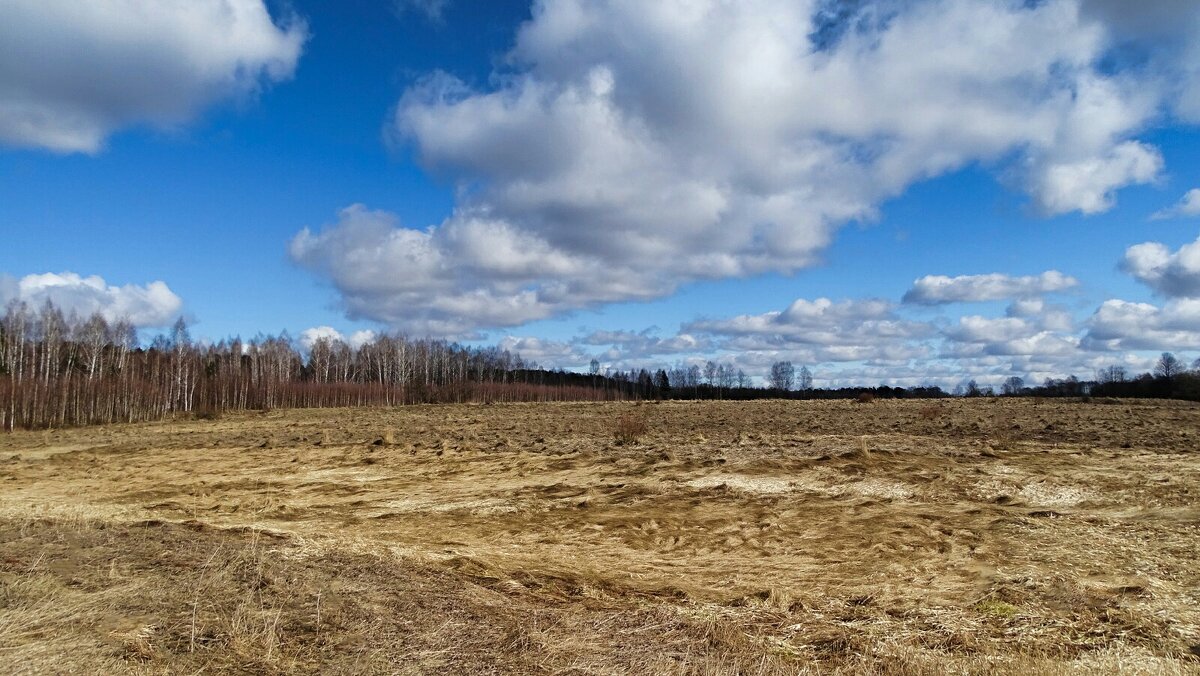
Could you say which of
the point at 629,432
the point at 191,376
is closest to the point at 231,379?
the point at 191,376

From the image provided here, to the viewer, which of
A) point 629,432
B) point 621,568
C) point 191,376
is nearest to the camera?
point 621,568

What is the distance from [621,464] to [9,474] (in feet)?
60.8

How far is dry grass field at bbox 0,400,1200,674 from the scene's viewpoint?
19.5ft

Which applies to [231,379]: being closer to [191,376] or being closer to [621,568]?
[191,376]

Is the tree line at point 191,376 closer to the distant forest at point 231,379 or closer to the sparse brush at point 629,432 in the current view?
the distant forest at point 231,379

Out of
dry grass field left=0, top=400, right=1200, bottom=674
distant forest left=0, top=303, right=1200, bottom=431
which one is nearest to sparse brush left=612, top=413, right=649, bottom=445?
dry grass field left=0, top=400, right=1200, bottom=674

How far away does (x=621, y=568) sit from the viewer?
368 inches

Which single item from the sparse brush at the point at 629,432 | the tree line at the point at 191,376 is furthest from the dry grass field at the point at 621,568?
the tree line at the point at 191,376

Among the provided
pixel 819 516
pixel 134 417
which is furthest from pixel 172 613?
pixel 134 417

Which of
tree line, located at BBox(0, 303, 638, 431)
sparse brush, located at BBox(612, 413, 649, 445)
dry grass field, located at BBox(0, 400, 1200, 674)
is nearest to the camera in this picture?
dry grass field, located at BBox(0, 400, 1200, 674)

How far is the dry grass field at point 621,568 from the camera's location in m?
5.95

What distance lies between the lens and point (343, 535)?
36.1 ft

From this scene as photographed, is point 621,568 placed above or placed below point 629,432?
below

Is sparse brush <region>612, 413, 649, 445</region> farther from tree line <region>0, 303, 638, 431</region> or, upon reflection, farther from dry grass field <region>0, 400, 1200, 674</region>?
tree line <region>0, 303, 638, 431</region>
